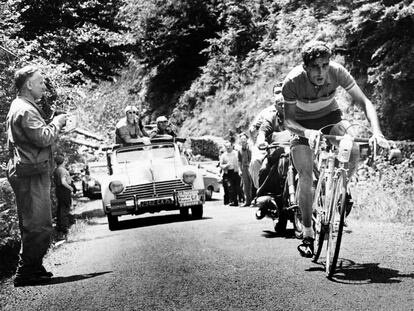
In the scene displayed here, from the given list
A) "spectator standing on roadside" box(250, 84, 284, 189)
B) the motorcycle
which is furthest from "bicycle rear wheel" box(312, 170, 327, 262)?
"spectator standing on roadside" box(250, 84, 284, 189)

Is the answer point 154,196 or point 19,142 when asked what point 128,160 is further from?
point 19,142

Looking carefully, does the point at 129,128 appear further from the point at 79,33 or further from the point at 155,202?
the point at 79,33

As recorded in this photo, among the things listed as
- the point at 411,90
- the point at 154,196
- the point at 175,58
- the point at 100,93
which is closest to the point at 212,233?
the point at 154,196

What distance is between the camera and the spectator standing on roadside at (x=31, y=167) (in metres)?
7.13

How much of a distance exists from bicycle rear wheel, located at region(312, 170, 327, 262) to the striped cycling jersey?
2.08 feet

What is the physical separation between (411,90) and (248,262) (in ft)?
32.5

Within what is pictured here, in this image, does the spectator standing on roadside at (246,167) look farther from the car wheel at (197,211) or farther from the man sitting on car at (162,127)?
the car wheel at (197,211)

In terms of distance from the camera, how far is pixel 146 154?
14922mm

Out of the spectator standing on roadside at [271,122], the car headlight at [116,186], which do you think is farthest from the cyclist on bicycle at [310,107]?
the car headlight at [116,186]

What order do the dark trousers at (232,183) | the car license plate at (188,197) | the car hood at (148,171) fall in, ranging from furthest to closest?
the dark trousers at (232,183) → the car hood at (148,171) → the car license plate at (188,197)

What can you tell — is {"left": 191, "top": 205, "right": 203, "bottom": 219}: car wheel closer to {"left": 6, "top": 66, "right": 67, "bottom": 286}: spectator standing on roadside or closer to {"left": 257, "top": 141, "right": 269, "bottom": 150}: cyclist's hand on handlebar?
{"left": 257, "top": 141, "right": 269, "bottom": 150}: cyclist's hand on handlebar

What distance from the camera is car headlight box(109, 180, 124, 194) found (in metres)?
13.6

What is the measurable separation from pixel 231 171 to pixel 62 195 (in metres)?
6.45

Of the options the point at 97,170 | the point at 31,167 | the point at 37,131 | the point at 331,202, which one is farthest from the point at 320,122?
the point at 97,170
